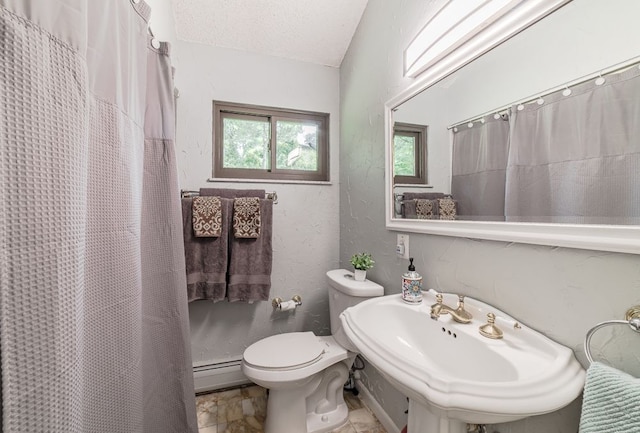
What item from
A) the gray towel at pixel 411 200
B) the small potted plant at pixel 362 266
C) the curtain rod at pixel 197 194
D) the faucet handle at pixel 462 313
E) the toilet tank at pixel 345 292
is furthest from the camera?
the curtain rod at pixel 197 194

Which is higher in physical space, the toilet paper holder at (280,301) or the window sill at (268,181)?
the window sill at (268,181)

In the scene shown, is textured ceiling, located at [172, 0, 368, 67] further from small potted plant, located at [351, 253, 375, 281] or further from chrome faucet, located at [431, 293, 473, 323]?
chrome faucet, located at [431, 293, 473, 323]

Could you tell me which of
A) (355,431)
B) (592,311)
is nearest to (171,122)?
(592,311)

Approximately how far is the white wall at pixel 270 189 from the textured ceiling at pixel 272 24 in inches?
2.9

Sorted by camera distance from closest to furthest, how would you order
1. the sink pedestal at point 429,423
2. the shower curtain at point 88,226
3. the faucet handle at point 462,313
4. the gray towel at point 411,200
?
1. the shower curtain at point 88,226
2. the sink pedestal at point 429,423
3. the faucet handle at point 462,313
4. the gray towel at point 411,200

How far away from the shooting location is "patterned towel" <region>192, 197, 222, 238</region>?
1.48m

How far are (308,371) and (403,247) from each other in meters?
0.73

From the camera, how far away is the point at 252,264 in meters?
1.60

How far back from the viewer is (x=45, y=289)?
397 mm

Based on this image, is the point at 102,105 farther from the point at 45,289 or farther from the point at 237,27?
the point at 237,27

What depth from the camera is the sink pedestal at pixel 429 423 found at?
660 millimetres

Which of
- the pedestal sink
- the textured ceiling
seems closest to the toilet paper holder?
the pedestal sink

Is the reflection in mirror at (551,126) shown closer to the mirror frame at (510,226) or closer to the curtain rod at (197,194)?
the mirror frame at (510,226)

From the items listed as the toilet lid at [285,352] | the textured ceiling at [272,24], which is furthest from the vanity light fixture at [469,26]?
the toilet lid at [285,352]
